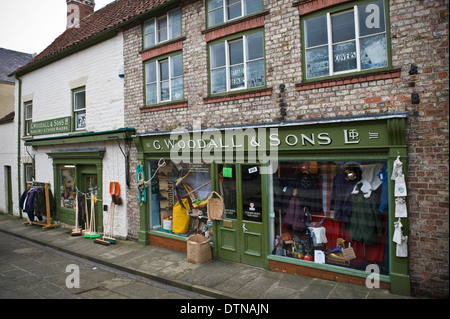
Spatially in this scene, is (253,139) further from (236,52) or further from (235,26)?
(235,26)

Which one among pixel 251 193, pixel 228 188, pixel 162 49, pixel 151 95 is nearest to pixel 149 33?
pixel 162 49

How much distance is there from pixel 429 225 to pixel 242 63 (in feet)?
16.8

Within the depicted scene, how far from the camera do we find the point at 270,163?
691 cm

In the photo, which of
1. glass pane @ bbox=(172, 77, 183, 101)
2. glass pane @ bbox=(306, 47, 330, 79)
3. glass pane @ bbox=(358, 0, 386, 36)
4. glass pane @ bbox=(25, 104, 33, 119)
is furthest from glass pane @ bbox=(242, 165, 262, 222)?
glass pane @ bbox=(25, 104, 33, 119)

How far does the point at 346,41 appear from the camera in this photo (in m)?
5.91

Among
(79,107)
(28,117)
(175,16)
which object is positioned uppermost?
(175,16)

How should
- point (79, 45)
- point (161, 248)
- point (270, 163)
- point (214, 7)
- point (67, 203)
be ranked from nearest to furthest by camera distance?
1. point (270, 163)
2. point (214, 7)
3. point (161, 248)
4. point (79, 45)
5. point (67, 203)

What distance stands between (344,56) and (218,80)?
10.2ft

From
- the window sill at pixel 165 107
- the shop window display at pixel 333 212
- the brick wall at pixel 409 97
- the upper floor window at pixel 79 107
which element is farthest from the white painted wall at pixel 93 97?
the shop window display at pixel 333 212

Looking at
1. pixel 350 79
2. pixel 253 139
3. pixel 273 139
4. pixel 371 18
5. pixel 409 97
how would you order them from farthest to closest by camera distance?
pixel 253 139
pixel 273 139
pixel 350 79
pixel 371 18
pixel 409 97

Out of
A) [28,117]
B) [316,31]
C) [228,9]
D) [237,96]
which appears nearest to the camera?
[316,31]

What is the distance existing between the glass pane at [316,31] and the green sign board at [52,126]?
30.6 ft
